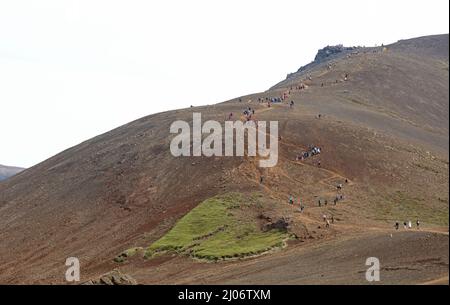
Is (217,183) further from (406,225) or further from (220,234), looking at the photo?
(406,225)

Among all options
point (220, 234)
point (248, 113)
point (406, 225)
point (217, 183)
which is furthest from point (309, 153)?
point (406, 225)

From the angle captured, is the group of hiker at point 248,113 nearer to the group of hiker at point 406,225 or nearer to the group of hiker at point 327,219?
the group of hiker at point 327,219

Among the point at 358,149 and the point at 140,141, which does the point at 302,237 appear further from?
the point at 140,141

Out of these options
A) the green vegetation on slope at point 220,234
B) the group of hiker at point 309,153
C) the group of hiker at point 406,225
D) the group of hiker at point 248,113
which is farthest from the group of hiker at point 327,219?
the group of hiker at point 248,113

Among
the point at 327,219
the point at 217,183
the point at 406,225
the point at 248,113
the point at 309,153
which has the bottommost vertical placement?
the point at 327,219

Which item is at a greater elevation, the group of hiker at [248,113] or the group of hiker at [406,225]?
the group of hiker at [248,113]

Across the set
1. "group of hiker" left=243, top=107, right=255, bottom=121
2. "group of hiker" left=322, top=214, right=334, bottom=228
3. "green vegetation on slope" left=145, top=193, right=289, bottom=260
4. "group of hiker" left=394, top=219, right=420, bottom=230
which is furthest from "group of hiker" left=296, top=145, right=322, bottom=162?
"group of hiker" left=394, top=219, right=420, bottom=230
